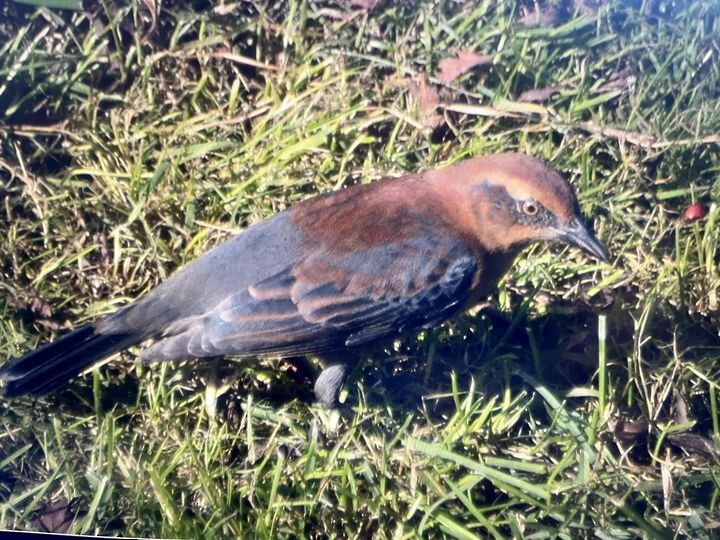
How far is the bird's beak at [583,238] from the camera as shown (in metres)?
4.12

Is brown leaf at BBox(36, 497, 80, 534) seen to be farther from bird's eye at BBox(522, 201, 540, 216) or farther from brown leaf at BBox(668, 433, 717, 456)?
brown leaf at BBox(668, 433, 717, 456)

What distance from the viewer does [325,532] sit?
3836 millimetres

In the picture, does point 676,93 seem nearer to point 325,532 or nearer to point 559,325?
point 559,325

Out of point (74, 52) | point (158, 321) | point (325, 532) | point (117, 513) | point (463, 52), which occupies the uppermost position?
point (74, 52)

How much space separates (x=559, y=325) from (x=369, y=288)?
1409 millimetres

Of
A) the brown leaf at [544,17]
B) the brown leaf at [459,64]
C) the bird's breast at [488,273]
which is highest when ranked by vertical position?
the brown leaf at [544,17]

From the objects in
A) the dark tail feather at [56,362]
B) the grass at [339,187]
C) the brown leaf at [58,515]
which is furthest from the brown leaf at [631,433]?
the brown leaf at [58,515]

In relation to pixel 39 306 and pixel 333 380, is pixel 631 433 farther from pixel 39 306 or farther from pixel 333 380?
pixel 39 306

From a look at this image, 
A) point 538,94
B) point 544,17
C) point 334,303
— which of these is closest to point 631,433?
point 334,303

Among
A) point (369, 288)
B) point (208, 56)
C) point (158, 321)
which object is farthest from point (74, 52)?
point (369, 288)

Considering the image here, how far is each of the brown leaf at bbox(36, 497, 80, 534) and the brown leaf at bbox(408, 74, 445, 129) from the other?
3.14 meters

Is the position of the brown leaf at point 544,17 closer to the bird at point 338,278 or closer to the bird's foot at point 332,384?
the bird at point 338,278

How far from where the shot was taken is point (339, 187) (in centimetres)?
517

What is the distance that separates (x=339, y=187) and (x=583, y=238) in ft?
5.53
